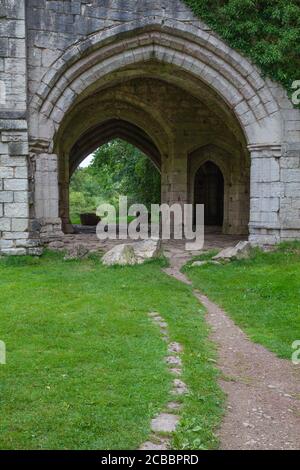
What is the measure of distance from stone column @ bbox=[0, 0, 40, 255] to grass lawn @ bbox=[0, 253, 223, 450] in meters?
2.30

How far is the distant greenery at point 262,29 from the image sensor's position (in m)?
Result: 11.0

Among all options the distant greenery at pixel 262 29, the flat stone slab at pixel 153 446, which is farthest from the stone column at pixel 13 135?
the flat stone slab at pixel 153 446

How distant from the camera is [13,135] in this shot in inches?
404

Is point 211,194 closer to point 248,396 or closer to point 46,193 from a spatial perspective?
point 46,193

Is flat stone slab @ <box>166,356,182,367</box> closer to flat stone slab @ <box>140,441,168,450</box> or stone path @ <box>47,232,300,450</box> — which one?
stone path @ <box>47,232,300,450</box>

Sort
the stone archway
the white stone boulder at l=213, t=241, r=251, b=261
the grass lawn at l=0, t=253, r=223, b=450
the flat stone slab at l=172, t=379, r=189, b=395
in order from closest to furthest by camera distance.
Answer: the grass lawn at l=0, t=253, r=223, b=450, the flat stone slab at l=172, t=379, r=189, b=395, the white stone boulder at l=213, t=241, r=251, b=261, the stone archway

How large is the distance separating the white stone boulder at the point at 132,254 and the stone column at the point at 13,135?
176 cm

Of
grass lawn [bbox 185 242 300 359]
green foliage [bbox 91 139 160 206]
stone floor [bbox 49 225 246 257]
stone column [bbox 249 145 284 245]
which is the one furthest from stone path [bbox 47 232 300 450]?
green foliage [bbox 91 139 160 206]

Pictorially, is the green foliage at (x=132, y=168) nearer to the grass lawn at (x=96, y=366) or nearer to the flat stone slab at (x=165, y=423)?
the grass lawn at (x=96, y=366)

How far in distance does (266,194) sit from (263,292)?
4.06 m

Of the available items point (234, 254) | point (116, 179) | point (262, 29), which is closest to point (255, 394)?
point (234, 254)

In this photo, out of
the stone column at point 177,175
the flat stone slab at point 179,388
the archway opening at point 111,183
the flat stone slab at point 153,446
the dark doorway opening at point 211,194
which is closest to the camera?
the flat stone slab at point 153,446

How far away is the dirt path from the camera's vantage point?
3.56 metres

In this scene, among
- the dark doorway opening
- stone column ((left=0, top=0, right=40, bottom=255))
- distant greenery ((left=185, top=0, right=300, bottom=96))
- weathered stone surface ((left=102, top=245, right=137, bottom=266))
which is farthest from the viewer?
the dark doorway opening
